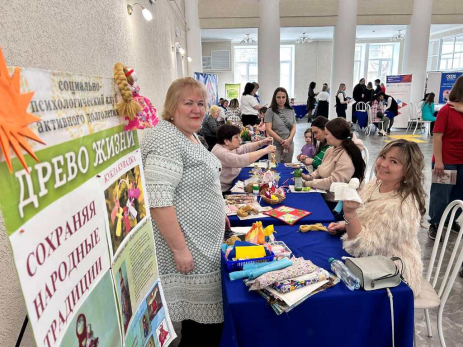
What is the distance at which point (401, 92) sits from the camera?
9625 mm

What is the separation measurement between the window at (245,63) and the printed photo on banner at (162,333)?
14.3 metres

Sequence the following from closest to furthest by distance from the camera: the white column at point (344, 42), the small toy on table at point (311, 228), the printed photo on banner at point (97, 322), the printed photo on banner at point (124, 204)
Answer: the printed photo on banner at point (97, 322)
the printed photo on banner at point (124, 204)
the small toy on table at point (311, 228)
the white column at point (344, 42)

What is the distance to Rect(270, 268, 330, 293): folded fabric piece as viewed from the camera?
1269mm

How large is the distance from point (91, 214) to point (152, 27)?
3.62 meters

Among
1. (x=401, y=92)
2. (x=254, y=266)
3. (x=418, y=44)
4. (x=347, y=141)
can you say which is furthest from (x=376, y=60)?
(x=254, y=266)

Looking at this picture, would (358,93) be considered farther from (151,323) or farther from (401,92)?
(151,323)

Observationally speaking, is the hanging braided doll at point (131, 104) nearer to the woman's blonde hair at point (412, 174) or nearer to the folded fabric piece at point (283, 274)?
the folded fabric piece at point (283, 274)

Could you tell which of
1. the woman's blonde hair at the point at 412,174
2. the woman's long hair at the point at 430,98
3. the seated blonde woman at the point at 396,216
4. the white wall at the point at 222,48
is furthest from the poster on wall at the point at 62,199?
the white wall at the point at 222,48

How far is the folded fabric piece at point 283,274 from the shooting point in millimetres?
1267

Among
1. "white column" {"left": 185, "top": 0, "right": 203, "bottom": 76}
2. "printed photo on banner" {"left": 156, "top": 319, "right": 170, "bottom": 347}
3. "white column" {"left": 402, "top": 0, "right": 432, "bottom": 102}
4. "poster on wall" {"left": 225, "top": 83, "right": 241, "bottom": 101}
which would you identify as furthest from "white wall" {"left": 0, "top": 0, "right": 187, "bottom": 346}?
"poster on wall" {"left": 225, "top": 83, "right": 241, "bottom": 101}

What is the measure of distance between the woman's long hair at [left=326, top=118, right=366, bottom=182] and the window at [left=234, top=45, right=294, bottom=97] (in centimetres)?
1268

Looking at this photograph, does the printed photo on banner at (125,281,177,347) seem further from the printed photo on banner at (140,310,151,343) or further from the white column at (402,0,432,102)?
the white column at (402,0,432,102)

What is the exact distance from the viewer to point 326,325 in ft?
4.29

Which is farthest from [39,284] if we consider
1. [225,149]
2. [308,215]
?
[225,149]
